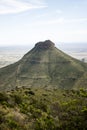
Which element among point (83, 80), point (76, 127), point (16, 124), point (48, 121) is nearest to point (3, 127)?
point (16, 124)

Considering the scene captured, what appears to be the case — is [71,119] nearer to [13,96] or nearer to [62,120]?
[62,120]

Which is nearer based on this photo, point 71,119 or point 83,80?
point 71,119

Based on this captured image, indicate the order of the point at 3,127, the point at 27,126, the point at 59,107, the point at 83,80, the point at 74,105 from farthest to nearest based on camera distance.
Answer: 1. the point at 83,80
2. the point at 59,107
3. the point at 74,105
4. the point at 27,126
5. the point at 3,127

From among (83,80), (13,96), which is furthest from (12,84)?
(13,96)

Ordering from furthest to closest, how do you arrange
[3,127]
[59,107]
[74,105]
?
[59,107] → [74,105] → [3,127]

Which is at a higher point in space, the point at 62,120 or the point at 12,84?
the point at 62,120

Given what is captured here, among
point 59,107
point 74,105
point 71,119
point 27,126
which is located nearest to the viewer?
point 27,126

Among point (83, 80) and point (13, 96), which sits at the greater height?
point (13, 96)

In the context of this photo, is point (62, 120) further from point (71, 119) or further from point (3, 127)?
point (3, 127)

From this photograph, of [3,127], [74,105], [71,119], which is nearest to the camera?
[3,127]
